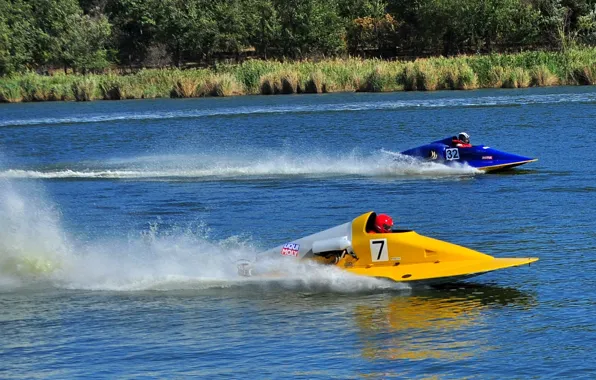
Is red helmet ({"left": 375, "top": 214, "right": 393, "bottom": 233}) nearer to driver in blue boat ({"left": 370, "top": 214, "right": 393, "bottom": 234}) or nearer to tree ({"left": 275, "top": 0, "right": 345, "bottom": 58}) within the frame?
driver in blue boat ({"left": 370, "top": 214, "right": 393, "bottom": 234})

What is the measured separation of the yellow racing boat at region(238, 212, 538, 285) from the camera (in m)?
16.3

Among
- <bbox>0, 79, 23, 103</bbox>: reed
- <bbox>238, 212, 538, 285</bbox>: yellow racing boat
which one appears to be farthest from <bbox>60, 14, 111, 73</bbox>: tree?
<bbox>238, 212, 538, 285</bbox>: yellow racing boat

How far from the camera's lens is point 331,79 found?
67000 millimetres

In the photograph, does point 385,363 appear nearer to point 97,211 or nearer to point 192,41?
point 97,211

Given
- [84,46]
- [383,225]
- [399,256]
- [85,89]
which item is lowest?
[399,256]

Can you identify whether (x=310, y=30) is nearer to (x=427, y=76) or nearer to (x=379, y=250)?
(x=427, y=76)

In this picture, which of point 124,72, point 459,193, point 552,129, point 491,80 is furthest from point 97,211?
point 124,72

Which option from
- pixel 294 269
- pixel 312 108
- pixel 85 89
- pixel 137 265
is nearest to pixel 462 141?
pixel 137 265

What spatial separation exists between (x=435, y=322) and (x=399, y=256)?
197cm

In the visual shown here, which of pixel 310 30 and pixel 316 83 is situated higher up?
pixel 310 30

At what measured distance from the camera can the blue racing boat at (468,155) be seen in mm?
30298

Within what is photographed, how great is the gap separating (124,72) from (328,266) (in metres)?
79.8

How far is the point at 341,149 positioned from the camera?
39.2m

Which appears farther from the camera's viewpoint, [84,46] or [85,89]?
[84,46]
